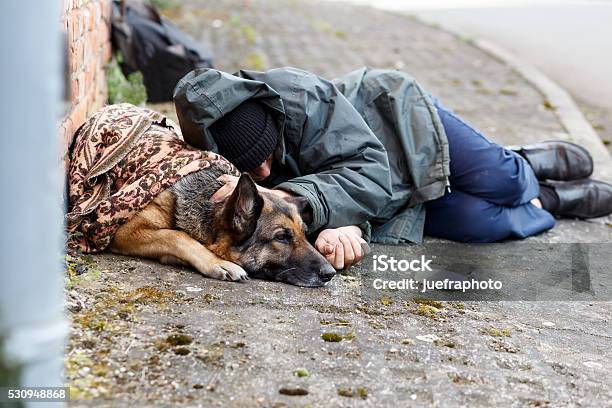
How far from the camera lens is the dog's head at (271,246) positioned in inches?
150

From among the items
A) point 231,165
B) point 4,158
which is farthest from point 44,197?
point 231,165

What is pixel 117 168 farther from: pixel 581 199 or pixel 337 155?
pixel 581 199

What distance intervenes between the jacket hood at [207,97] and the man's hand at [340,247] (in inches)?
27.3

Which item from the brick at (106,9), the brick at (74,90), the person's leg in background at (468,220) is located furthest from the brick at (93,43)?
the person's leg in background at (468,220)

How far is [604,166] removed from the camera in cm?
688

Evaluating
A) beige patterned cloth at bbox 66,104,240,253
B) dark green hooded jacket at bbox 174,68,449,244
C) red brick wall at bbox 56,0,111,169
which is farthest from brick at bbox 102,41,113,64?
dark green hooded jacket at bbox 174,68,449,244

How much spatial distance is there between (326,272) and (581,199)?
8.42ft

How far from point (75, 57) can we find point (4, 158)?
10.0 ft

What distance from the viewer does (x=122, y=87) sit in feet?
20.3

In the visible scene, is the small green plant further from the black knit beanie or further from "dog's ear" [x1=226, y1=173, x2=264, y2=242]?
"dog's ear" [x1=226, y1=173, x2=264, y2=242]

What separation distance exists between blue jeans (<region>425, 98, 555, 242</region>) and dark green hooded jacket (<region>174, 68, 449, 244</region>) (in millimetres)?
181

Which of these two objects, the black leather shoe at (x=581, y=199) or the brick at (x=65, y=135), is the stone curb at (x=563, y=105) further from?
the brick at (x=65, y=135)

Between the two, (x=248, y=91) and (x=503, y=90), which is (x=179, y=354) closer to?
(x=248, y=91)

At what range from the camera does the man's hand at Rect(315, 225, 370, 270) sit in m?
4.06
